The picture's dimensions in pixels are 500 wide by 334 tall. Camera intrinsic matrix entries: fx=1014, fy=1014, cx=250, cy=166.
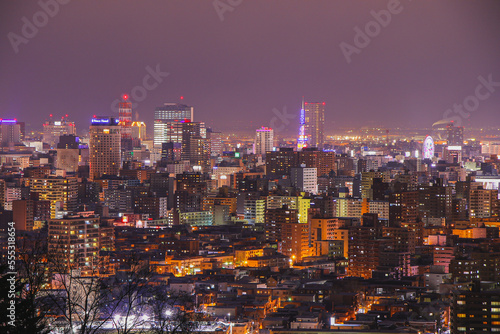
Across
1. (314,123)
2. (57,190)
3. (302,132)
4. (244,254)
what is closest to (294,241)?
(244,254)

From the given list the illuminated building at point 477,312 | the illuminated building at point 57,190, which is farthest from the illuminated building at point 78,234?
the illuminated building at point 57,190

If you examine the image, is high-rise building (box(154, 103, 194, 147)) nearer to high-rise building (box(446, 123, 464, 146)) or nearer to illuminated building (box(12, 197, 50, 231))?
high-rise building (box(446, 123, 464, 146))

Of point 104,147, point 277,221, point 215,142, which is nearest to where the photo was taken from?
point 277,221

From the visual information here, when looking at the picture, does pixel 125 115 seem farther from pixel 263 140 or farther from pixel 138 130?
pixel 263 140

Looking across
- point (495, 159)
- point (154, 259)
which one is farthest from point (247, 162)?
point (154, 259)

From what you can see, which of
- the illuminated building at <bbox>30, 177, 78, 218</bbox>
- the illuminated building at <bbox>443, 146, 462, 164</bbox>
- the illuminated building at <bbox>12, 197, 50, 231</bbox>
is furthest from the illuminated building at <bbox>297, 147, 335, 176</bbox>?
the illuminated building at <bbox>12, 197, 50, 231</bbox>

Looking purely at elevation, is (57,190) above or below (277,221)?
above

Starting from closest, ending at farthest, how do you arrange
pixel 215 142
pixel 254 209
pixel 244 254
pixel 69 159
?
pixel 244 254, pixel 254 209, pixel 69 159, pixel 215 142

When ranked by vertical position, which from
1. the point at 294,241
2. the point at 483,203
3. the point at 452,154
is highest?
the point at 452,154
